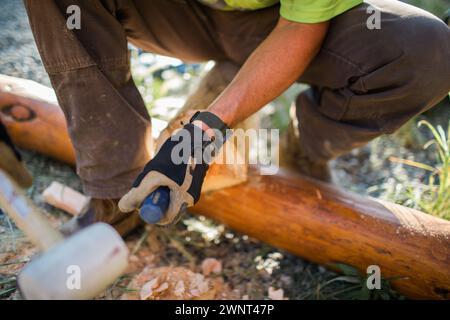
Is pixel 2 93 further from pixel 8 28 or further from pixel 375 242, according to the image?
pixel 375 242

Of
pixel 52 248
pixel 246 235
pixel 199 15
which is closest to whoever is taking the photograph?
pixel 52 248

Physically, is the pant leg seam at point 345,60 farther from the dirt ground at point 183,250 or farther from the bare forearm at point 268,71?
A: the dirt ground at point 183,250

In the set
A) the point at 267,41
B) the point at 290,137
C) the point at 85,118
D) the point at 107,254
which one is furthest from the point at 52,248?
the point at 290,137

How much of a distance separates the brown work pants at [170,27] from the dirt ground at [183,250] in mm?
369

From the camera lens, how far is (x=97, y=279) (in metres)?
1.06

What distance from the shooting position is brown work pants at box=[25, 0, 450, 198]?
142 centimetres

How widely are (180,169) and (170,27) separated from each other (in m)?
0.75

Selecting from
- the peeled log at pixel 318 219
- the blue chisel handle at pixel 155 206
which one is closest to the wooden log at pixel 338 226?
A: the peeled log at pixel 318 219

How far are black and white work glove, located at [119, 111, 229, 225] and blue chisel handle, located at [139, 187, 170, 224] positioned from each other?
18 millimetres

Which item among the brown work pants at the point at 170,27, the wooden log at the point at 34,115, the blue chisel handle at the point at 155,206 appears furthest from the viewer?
the wooden log at the point at 34,115

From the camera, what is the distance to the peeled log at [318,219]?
1561 millimetres

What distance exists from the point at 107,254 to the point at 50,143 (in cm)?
107

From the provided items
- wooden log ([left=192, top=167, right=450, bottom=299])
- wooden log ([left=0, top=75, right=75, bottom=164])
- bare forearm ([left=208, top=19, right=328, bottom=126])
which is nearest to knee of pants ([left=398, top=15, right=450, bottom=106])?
bare forearm ([left=208, top=19, right=328, bottom=126])

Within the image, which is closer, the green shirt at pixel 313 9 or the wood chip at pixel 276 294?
the green shirt at pixel 313 9
